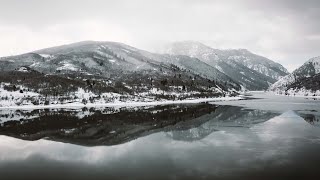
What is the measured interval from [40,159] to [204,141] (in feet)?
84.2

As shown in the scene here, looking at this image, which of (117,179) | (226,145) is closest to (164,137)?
(226,145)

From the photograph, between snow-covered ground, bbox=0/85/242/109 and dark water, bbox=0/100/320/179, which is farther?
snow-covered ground, bbox=0/85/242/109

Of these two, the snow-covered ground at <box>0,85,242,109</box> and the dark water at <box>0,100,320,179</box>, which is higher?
the snow-covered ground at <box>0,85,242,109</box>

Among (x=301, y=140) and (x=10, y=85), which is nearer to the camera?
(x=301, y=140)

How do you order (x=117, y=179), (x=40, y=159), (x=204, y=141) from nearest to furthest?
1. (x=117, y=179)
2. (x=40, y=159)
3. (x=204, y=141)

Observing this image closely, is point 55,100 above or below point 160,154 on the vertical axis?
above

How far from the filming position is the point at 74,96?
181 metres

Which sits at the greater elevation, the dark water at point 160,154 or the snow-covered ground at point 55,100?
the snow-covered ground at point 55,100

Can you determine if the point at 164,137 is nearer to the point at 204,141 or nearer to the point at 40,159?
the point at 204,141

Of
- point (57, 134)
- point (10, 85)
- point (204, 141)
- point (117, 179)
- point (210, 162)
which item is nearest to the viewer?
point (117, 179)

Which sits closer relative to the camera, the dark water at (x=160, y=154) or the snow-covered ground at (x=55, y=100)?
the dark water at (x=160, y=154)

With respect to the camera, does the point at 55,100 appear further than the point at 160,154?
Yes

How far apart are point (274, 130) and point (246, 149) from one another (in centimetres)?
2291

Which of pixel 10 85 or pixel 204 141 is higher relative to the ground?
pixel 10 85
